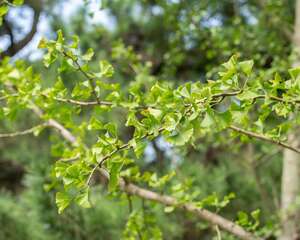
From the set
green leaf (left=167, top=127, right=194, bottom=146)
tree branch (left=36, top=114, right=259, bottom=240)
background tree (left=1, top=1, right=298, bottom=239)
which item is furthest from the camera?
background tree (left=1, top=1, right=298, bottom=239)

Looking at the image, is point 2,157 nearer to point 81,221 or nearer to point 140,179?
point 81,221

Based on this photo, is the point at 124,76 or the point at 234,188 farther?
the point at 124,76

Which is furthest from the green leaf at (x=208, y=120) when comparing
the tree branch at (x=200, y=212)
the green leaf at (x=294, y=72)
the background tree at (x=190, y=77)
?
the tree branch at (x=200, y=212)

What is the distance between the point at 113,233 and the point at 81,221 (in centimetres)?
16

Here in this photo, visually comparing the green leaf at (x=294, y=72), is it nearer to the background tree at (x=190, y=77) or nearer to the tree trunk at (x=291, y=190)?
the background tree at (x=190, y=77)

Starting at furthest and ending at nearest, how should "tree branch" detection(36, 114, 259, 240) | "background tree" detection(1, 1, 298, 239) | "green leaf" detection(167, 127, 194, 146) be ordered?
"background tree" detection(1, 1, 298, 239), "tree branch" detection(36, 114, 259, 240), "green leaf" detection(167, 127, 194, 146)

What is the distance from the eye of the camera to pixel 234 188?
2.04m

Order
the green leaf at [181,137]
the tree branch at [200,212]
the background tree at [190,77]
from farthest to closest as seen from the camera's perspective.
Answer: the background tree at [190,77], the tree branch at [200,212], the green leaf at [181,137]

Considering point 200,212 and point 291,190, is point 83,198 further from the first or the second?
point 291,190

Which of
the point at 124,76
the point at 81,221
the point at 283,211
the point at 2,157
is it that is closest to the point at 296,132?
the point at 283,211

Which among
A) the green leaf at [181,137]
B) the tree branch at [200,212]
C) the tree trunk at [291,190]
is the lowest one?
the tree trunk at [291,190]

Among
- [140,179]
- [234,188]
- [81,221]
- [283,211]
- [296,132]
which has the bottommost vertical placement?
[234,188]

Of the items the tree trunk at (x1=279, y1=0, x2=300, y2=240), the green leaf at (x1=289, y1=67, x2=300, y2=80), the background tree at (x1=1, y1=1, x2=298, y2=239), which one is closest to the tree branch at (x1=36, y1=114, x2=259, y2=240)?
the background tree at (x1=1, y1=1, x2=298, y2=239)

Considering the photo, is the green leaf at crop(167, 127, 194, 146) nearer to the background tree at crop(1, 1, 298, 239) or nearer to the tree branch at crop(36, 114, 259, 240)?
the background tree at crop(1, 1, 298, 239)
